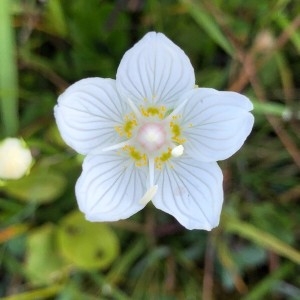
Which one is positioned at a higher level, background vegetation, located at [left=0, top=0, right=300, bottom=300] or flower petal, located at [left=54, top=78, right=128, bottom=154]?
flower petal, located at [left=54, top=78, right=128, bottom=154]

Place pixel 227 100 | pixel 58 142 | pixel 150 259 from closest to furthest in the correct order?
pixel 227 100
pixel 58 142
pixel 150 259

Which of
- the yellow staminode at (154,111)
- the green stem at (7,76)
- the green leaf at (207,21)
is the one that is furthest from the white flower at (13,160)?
the green leaf at (207,21)

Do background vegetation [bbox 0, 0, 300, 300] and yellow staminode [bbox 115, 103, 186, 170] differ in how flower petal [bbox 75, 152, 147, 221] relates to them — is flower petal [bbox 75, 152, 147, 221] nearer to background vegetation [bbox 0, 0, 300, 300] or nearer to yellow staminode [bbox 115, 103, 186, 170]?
yellow staminode [bbox 115, 103, 186, 170]

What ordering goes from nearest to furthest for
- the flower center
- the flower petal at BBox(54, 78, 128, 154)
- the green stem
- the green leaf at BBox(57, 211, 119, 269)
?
1. the flower petal at BBox(54, 78, 128, 154)
2. the flower center
3. the green stem
4. the green leaf at BBox(57, 211, 119, 269)

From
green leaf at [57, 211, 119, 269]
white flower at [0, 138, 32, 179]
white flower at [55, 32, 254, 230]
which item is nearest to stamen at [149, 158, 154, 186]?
white flower at [55, 32, 254, 230]

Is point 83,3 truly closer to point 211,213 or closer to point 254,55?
point 254,55

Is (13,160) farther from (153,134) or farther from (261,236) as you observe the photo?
(261,236)

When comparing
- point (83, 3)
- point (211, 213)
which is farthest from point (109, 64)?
point (211, 213)

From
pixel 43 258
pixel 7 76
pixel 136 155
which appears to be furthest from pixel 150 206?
pixel 7 76
